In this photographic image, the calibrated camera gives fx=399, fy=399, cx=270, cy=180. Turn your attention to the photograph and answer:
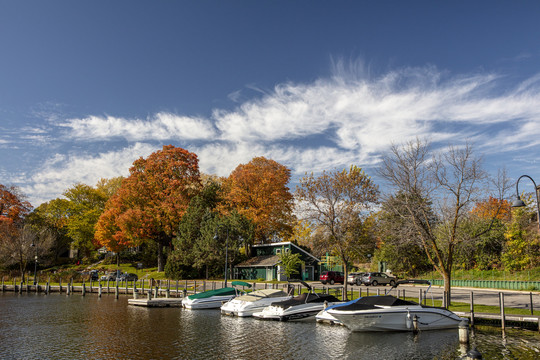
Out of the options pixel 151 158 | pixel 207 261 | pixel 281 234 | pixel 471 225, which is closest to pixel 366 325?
pixel 471 225

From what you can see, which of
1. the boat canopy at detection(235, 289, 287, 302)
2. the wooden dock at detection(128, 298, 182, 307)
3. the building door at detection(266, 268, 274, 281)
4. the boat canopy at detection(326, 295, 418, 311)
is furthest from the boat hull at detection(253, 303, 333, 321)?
the building door at detection(266, 268, 274, 281)

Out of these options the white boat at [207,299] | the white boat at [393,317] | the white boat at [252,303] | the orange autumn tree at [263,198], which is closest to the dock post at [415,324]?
the white boat at [393,317]

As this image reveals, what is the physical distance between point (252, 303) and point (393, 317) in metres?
10.1

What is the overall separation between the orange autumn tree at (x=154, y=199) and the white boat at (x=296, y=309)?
36446 mm

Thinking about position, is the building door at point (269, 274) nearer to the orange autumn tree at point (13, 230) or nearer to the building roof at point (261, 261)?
the building roof at point (261, 261)

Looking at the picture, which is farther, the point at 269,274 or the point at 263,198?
the point at 263,198

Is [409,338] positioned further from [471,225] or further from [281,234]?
[281,234]

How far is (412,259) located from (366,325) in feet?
120

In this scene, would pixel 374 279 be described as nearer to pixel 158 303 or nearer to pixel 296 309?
pixel 296 309

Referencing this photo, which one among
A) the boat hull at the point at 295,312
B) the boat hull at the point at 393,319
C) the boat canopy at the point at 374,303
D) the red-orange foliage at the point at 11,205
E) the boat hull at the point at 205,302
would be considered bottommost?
the boat hull at the point at 205,302

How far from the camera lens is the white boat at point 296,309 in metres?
24.8

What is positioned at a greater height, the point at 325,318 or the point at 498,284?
the point at 325,318

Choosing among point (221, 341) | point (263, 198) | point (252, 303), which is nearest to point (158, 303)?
point (252, 303)

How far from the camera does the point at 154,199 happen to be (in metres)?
60.4
